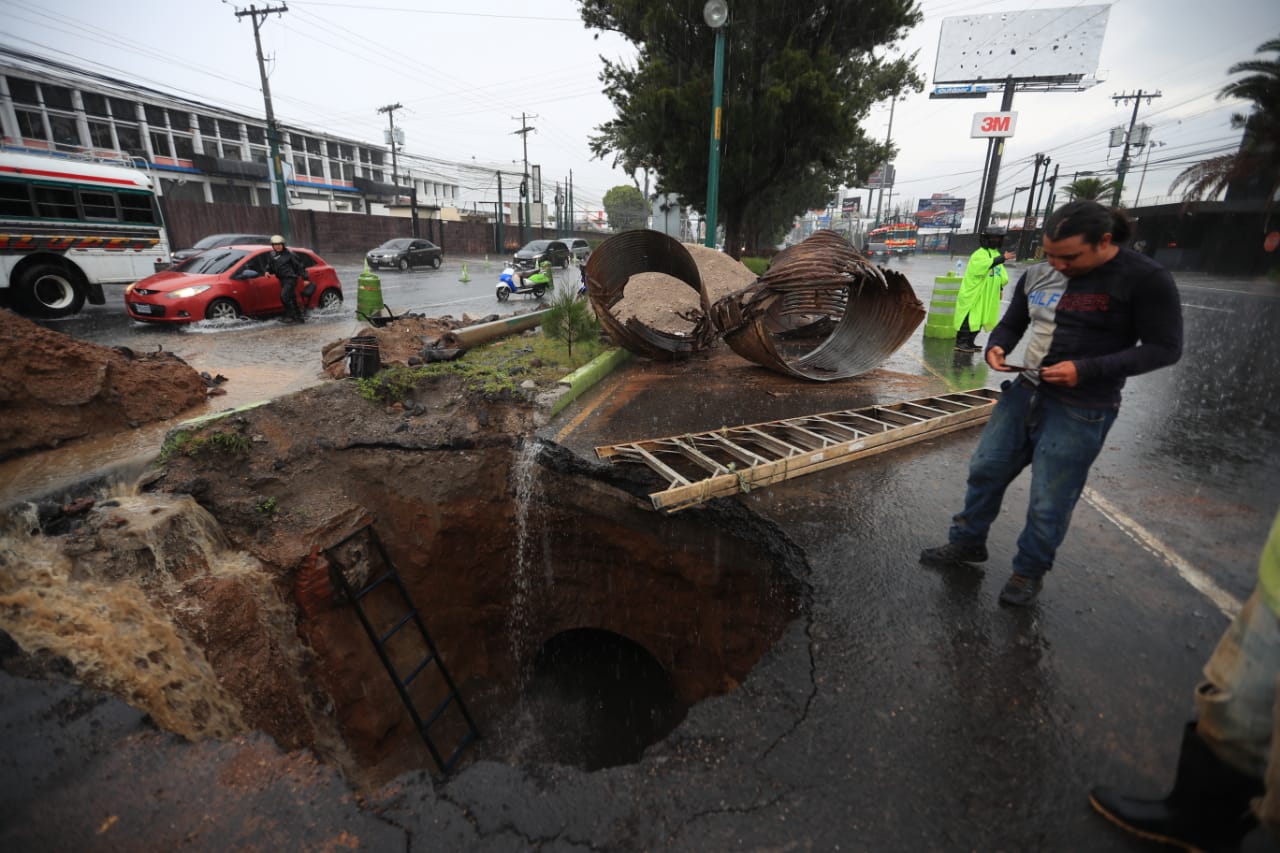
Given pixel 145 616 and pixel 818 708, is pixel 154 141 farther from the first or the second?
pixel 818 708

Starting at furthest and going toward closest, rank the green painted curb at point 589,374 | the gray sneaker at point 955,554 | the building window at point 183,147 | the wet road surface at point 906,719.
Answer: the building window at point 183,147 → the green painted curb at point 589,374 → the gray sneaker at point 955,554 → the wet road surface at point 906,719

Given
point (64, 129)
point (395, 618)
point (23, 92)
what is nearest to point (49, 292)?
point (395, 618)

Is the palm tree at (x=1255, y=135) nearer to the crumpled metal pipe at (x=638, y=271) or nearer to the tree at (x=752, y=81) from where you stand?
the tree at (x=752, y=81)

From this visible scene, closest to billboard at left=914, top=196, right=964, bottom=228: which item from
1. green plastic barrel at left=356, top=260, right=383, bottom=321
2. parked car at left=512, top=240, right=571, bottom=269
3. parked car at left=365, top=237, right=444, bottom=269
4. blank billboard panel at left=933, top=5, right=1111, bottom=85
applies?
blank billboard panel at left=933, top=5, right=1111, bottom=85

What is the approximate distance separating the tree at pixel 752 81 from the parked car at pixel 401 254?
1221 cm

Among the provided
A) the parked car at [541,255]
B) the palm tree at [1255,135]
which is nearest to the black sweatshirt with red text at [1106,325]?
the parked car at [541,255]

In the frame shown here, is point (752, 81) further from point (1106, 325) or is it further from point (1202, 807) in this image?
point (1202, 807)

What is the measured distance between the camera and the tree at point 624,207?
95438 mm

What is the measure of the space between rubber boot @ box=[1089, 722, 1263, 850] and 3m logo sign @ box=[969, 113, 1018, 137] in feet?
149

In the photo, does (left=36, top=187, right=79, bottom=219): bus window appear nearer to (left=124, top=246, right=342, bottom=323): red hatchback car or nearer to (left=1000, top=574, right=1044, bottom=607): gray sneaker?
(left=124, top=246, right=342, bottom=323): red hatchback car

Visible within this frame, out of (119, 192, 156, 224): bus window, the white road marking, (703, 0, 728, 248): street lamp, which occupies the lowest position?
the white road marking

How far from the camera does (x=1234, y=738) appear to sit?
153 centimetres

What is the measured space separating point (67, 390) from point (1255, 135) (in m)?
37.4

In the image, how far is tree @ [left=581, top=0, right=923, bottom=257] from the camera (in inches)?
618
